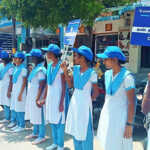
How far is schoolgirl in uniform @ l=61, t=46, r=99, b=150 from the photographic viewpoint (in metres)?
2.81

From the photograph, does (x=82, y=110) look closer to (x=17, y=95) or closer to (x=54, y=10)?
(x=17, y=95)

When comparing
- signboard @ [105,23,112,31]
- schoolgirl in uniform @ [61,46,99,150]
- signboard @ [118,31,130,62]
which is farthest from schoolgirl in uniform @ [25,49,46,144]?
signboard @ [105,23,112,31]

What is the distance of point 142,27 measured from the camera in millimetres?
2912

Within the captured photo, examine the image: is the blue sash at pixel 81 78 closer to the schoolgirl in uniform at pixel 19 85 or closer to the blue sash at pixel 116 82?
the blue sash at pixel 116 82

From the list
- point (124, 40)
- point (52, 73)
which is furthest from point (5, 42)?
point (52, 73)

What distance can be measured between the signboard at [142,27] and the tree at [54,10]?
8.66 ft

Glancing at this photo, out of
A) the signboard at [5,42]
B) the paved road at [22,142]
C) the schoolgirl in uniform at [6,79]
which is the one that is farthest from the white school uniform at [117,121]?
the signboard at [5,42]

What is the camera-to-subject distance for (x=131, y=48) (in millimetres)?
11055

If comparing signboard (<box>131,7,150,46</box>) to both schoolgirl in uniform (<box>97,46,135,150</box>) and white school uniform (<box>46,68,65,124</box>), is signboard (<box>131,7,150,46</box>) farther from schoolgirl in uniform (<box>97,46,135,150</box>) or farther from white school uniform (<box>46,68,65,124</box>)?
white school uniform (<box>46,68,65,124</box>)

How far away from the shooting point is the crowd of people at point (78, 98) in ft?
7.73

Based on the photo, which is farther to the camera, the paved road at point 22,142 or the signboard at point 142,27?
the paved road at point 22,142

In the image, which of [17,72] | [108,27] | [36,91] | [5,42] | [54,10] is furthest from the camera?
[5,42]

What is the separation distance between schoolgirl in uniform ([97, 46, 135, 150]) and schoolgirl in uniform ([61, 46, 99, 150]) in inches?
17.0

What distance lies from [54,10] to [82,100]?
3.45 m
